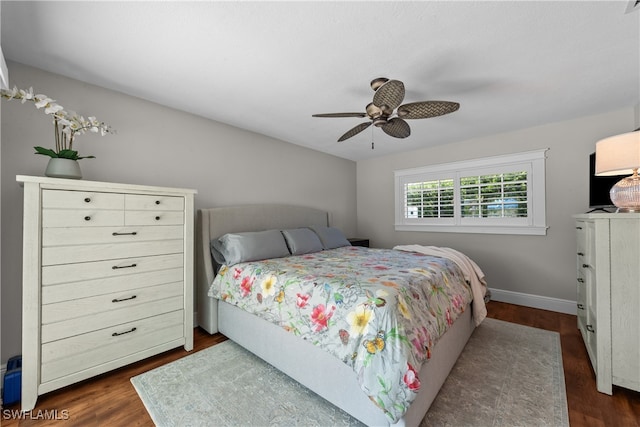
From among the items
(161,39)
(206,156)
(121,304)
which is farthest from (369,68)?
(121,304)

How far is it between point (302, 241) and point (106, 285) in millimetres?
1785

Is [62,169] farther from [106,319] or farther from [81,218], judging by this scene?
[106,319]

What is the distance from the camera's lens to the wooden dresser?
1592mm

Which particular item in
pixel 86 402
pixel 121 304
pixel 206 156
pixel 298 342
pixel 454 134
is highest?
pixel 454 134

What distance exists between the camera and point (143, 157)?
8.12 feet

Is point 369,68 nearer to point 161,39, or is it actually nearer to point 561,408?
point 161,39

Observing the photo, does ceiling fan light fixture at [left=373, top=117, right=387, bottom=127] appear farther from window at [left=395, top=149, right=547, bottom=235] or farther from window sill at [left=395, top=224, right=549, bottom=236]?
window sill at [left=395, top=224, right=549, bottom=236]

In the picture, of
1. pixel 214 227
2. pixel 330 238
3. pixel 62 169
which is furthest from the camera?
pixel 330 238

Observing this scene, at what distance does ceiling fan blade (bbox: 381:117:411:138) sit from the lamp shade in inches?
49.8

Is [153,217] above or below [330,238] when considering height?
above

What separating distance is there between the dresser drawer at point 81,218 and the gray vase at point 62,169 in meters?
0.28

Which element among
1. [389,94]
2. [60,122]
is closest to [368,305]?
[389,94]

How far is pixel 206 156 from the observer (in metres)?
2.94

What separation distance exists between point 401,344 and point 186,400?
1.40 meters
